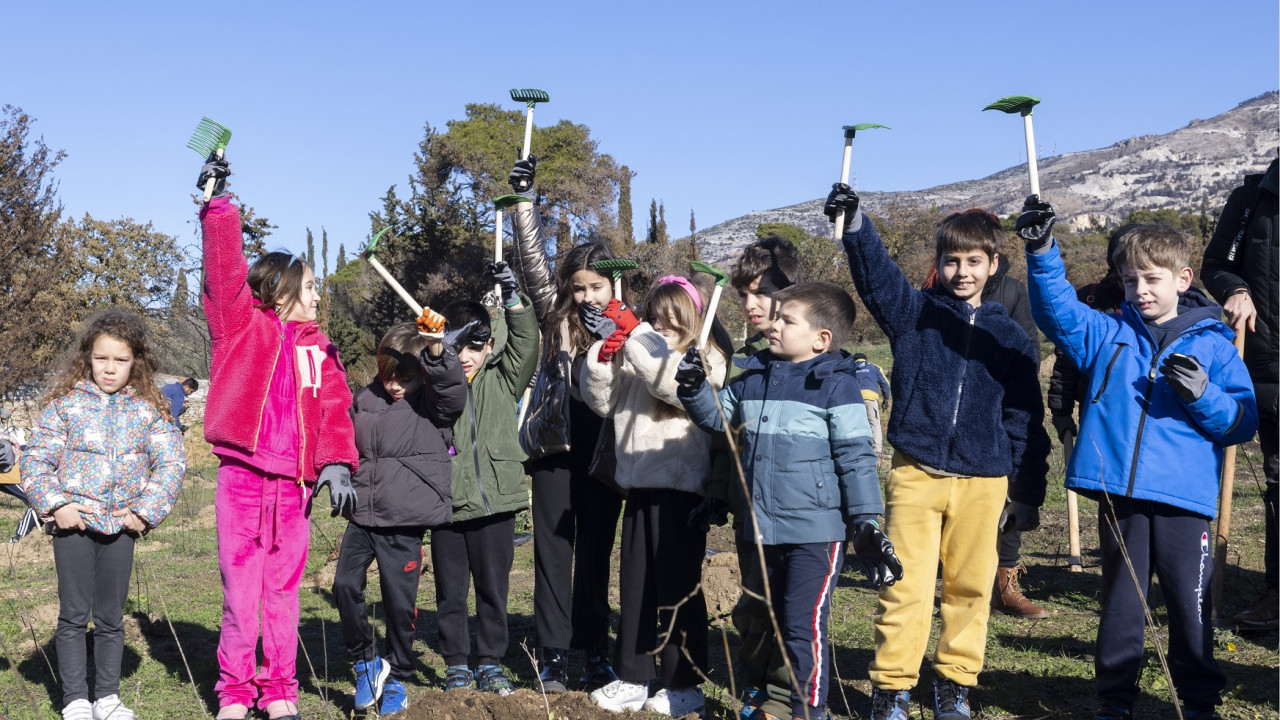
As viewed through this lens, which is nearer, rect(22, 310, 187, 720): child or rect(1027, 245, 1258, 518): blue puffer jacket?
rect(1027, 245, 1258, 518): blue puffer jacket

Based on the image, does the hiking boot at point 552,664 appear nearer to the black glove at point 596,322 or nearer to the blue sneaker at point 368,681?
the blue sneaker at point 368,681

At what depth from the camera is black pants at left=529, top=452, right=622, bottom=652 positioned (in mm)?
4309

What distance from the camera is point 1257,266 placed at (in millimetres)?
4559

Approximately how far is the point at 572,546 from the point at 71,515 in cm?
194

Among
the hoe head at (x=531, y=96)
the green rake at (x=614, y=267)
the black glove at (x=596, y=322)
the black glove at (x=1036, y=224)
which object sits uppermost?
the hoe head at (x=531, y=96)

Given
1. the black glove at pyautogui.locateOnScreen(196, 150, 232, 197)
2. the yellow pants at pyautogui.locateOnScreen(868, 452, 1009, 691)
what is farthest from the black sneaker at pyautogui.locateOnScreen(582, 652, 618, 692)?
the black glove at pyautogui.locateOnScreen(196, 150, 232, 197)

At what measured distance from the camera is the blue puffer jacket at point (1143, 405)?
3.37 metres

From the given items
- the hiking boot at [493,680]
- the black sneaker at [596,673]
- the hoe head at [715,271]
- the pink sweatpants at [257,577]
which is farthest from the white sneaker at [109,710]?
the hoe head at [715,271]

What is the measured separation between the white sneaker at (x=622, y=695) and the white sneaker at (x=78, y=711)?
1.93 metres

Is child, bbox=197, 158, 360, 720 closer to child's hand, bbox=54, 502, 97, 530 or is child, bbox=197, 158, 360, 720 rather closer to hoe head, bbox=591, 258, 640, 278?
child's hand, bbox=54, 502, 97, 530

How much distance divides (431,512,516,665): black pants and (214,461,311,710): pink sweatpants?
1.92ft

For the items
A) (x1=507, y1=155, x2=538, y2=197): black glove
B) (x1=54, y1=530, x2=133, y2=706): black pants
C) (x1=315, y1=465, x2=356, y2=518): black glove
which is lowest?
(x1=54, y1=530, x2=133, y2=706): black pants

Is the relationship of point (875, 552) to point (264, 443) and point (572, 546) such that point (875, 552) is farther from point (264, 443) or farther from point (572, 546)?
point (264, 443)

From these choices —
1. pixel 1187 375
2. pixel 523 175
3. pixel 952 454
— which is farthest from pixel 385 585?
pixel 1187 375
